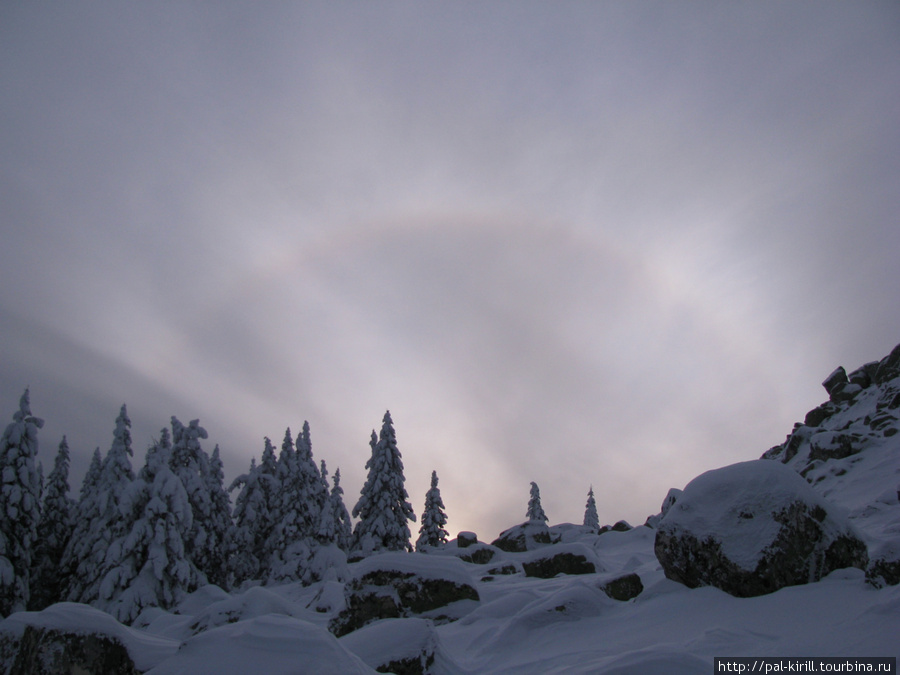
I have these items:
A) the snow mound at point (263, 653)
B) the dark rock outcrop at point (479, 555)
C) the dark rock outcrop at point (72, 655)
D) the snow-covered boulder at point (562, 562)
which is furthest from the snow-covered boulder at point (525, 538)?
the snow mound at point (263, 653)

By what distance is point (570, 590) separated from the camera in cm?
1006

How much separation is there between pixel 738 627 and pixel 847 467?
14969 mm

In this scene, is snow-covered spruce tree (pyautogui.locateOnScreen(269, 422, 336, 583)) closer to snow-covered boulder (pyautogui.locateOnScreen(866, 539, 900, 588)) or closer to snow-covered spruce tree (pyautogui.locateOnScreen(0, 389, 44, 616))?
snow-covered spruce tree (pyautogui.locateOnScreen(0, 389, 44, 616))

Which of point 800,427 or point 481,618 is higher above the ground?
point 800,427

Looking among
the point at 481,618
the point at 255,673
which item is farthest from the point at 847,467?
the point at 255,673

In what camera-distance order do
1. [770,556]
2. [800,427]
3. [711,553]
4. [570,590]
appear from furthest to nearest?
[800,427], [570,590], [711,553], [770,556]

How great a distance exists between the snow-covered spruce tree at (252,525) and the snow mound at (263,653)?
112 ft

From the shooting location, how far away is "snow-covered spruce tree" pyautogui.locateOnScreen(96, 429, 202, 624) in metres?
23.1

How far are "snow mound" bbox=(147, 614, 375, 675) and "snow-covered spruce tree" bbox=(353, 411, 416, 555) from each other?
2976cm

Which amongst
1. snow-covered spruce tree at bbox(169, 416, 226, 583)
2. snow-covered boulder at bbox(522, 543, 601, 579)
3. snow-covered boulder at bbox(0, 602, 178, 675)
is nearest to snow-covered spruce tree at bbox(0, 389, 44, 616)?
snow-covered spruce tree at bbox(169, 416, 226, 583)

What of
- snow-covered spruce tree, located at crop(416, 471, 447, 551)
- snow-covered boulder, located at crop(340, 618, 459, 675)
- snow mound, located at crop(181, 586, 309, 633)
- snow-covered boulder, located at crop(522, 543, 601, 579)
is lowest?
snow-covered boulder, located at crop(340, 618, 459, 675)

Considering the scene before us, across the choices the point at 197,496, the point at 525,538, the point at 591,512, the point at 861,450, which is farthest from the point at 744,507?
the point at 591,512

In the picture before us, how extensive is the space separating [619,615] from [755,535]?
9.03ft

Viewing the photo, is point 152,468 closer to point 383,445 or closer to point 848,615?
point 383,445
